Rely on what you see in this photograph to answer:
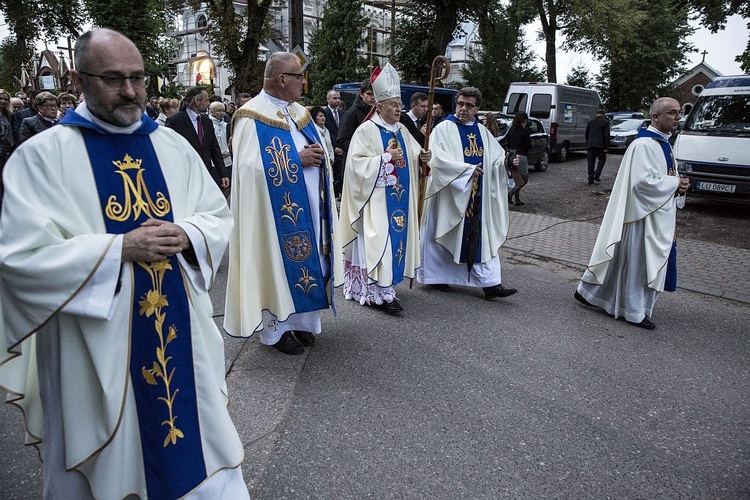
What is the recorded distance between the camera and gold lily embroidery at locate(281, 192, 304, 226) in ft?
13.0

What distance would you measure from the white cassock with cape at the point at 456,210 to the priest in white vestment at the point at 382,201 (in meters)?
0.34

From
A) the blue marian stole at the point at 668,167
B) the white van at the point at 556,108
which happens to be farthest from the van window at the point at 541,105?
the blue marian stole at the point at 668,167

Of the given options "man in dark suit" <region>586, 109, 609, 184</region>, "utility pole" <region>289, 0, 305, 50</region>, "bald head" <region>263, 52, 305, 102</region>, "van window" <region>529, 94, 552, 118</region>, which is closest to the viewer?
"bald head" <region>263, 52, 305, 102</region>

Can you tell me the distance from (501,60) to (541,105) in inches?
509

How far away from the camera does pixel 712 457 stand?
312 centimetres

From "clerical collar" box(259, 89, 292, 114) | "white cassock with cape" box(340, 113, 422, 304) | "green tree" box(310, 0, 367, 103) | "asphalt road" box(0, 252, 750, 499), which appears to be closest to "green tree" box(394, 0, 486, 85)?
"green tree" box(310, 0, 367, 103)

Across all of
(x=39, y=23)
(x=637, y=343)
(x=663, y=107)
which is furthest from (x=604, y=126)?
(x=39, y=23)

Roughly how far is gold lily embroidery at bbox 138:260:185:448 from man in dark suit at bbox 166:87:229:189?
15.6 ft

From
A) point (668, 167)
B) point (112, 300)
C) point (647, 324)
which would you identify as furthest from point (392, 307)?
point (112, 300)

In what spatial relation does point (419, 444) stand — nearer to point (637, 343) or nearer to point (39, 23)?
point (637, 343)

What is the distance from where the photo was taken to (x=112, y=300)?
6.15 ft

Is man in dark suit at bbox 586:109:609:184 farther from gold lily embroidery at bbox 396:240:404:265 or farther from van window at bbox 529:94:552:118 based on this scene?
gold lily embroidery at bbox 396:240:404:265

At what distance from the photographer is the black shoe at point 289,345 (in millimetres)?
4250

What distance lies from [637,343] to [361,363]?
2.29 m
